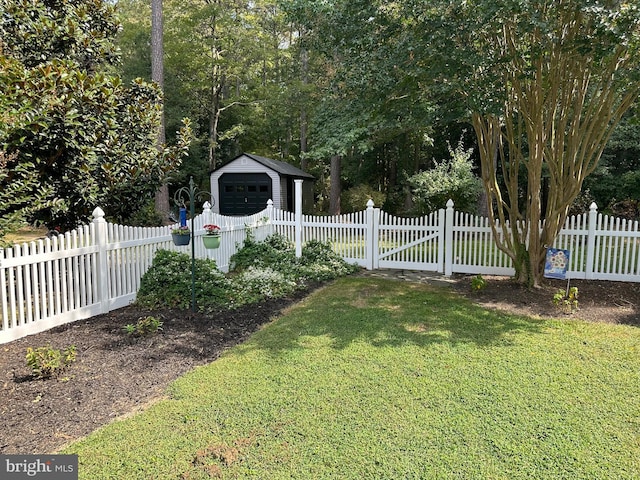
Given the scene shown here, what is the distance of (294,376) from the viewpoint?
3.59 meters

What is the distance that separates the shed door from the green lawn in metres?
13.3

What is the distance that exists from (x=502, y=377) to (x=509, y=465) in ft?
4.03

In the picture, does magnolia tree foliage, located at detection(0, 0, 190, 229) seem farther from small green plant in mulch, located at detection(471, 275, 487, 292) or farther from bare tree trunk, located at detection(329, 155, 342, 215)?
bare tree trunk, located at detection(329, 155, 342, 215)

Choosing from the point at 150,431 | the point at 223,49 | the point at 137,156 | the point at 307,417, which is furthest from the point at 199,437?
the point at 223,49

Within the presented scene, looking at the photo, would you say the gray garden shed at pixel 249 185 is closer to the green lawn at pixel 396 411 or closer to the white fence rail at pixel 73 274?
the white fence rail at pixel 73 274

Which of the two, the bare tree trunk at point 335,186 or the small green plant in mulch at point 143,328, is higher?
the bare tree trunk at point 335,186

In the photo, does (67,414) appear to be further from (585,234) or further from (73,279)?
(585,234)

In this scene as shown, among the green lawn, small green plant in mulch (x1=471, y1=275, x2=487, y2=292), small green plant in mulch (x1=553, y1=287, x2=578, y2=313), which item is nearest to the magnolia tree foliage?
the green lawn

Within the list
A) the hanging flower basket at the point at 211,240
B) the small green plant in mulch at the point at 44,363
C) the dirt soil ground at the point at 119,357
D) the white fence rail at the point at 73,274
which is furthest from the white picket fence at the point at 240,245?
the small green plant in mulch at the point at 44,363

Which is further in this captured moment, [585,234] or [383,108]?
[585,234]

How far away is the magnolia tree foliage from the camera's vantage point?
4.72m

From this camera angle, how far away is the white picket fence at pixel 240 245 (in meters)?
4.47

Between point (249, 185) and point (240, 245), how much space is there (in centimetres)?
989

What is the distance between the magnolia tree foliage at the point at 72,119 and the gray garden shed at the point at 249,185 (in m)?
10.5
